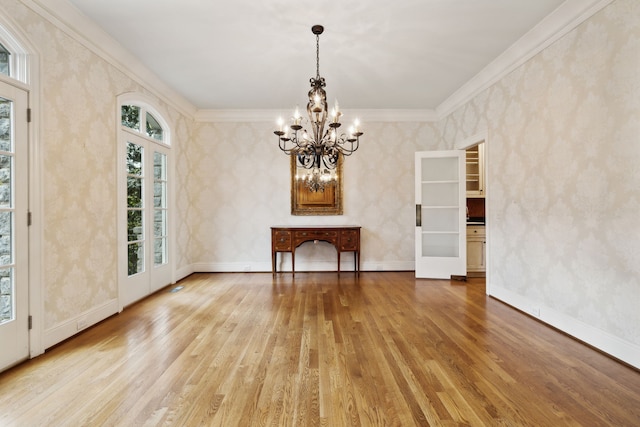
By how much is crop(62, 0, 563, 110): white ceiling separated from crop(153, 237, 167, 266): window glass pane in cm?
228

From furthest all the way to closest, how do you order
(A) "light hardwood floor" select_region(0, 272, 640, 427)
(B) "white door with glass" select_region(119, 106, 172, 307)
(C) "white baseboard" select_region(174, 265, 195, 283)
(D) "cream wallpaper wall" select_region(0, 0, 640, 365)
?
1. (C) "white baseboard" select_region(174, 265, 195, 283)
2. (B) "white door with glass" select_region(119, 106, 172, 307)
3. (D) "cream wallpaper wall" select_region(0, 0, 640, 365)
4. (A) "light hardwood floor" select_region(0, 272, 640, 427)

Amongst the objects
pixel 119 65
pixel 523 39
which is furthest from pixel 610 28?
pixel 119 65

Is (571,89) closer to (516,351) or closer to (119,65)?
(516,351)

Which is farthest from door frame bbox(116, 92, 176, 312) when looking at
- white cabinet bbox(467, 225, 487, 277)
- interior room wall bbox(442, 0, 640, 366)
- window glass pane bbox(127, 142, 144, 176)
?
white cabinet bbox(467, 225, 487, 277)

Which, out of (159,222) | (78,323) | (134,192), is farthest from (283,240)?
(78,323)

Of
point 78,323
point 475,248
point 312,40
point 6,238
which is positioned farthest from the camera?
point 475,248

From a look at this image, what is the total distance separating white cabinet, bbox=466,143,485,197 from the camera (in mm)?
5828

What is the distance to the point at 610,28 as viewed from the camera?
2.39m

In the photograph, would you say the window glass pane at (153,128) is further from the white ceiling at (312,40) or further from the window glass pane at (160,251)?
the window glass pane at (160,251)

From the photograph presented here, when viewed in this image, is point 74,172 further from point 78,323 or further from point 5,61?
point 78,323

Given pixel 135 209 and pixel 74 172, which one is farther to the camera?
pixel 135 209

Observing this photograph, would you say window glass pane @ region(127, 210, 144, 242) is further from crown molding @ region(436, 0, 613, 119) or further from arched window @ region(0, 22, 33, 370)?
crown molding @ region(436, 0, 613, 119)

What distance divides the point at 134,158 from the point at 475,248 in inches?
214

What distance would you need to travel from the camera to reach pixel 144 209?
13.2 feet
